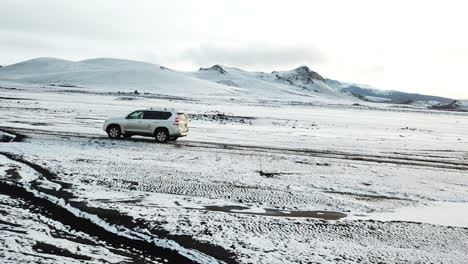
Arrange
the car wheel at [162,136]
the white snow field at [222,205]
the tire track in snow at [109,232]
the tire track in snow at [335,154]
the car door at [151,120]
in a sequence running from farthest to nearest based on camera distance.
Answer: the car door at [151,120]
the car wheel at [162,136]
the tire track in snow at [335,154]
the white snow field at [222,205]
the tire track in snow at [109,232]

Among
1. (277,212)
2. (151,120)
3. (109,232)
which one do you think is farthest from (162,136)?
(109,232)

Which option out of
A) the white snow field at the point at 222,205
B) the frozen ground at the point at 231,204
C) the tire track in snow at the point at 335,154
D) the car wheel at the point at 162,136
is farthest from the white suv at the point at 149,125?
the frozen ground at the point at 231,204

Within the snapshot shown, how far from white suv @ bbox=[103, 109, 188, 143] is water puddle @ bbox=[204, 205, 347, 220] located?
12047 millimetres

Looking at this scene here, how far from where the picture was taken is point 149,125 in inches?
866

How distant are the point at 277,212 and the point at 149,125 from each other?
13.4 meters

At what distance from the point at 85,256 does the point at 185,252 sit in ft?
5.37

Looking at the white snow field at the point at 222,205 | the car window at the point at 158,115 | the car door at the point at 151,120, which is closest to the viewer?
the white snow field at the point at 222,205

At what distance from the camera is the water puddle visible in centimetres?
974

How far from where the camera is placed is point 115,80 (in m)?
157

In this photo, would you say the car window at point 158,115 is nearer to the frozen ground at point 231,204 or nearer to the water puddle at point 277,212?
the frozen ground at point 231,204

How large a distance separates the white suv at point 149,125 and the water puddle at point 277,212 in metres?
12.0

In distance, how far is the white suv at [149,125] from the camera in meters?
21.8

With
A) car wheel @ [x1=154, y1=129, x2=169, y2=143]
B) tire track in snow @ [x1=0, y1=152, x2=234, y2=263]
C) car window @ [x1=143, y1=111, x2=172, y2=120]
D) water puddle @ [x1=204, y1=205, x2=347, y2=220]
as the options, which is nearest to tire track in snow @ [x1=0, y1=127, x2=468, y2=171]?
car wheel @ [x1=154, y1=129, x2=169, y2=143]

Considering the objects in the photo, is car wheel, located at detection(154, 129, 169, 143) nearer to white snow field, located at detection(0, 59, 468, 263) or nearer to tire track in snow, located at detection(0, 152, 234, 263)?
white snow field, located at detection(0, 59, 468, 263)
